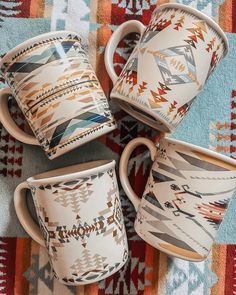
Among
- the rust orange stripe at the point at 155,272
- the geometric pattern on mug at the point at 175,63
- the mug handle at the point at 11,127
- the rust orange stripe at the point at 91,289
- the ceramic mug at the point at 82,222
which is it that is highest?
the geometric pattern on mug at the point at 175,63

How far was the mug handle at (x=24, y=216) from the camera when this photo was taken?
0.65 meters

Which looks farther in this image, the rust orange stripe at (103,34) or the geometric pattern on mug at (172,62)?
the rust orange stripe at (103,34)

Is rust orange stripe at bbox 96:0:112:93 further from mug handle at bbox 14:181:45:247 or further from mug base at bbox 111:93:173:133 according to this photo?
mug handle at bbox 14:181:45:247

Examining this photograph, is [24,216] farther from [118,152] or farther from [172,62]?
[172,62]

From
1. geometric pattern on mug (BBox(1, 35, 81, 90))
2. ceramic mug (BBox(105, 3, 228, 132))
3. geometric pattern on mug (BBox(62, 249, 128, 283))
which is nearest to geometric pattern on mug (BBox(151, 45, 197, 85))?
ceramic mug (BBox(105, 3, 228, 132))

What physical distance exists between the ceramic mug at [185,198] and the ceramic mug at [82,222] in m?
0.05

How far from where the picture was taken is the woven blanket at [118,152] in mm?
688

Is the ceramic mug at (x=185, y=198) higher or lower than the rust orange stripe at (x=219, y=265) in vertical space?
higher

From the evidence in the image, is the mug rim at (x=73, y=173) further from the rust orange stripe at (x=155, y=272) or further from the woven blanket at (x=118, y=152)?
the rust orange stripe at (x=155, y=272)

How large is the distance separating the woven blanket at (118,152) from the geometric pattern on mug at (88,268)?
0.09 m

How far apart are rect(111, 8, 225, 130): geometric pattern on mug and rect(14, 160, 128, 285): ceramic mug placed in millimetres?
90

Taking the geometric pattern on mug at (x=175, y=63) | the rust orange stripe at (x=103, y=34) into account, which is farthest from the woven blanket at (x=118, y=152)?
the geometric pattern on mug at (x=175, y=63)

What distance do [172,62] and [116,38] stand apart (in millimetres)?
118

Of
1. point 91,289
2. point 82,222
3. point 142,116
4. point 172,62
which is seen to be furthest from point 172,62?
point 91,289
